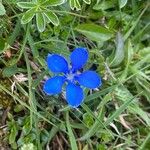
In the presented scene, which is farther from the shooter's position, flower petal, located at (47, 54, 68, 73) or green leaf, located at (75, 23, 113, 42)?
green leaf, located at (75, 23, 113, 42)

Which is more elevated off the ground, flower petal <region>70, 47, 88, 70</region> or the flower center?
flower petal <region>70, 47, 88, 70</region>

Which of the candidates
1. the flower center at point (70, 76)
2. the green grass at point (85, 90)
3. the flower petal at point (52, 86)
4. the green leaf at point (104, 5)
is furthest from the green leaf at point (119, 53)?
the flower petal at point (52, 86)

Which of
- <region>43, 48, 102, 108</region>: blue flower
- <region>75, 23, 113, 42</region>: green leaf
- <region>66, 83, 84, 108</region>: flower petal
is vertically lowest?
<region>66, 83, 84, 108</region>: flower petal

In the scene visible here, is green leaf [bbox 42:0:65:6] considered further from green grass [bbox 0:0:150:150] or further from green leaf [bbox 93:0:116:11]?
green leaf [bbox 93:0:116:11]

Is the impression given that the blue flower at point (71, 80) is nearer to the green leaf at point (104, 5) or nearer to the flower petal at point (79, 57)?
the flower petal at point (79, 57)

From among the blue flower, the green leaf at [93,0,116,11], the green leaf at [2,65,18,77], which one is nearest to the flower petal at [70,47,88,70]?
the blue flower

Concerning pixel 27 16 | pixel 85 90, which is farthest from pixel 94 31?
pixel 27 16
